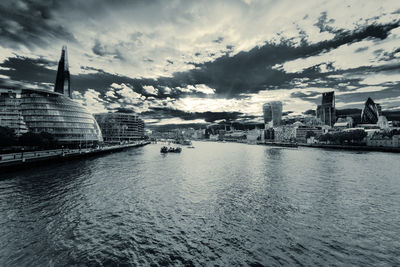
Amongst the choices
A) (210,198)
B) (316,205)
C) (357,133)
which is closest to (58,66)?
(210,198)

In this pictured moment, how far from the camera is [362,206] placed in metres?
20.2

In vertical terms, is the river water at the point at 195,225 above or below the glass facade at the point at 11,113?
below

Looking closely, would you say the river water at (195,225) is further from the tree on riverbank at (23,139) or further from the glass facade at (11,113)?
the glass facade at (11,113)

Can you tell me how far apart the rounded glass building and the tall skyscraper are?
183 feet

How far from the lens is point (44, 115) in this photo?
79.6 metres

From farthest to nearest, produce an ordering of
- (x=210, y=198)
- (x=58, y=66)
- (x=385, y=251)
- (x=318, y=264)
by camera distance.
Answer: (x=58, y=66)
(x=210, y=198)
(x=385, y=251)
(x=318, y=264)

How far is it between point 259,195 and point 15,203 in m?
27.3

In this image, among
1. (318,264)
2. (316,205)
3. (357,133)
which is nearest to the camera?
(318,264)

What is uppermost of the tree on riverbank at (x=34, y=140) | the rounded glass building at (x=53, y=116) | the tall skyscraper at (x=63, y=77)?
the tall skyscraper at (x=63, y=77)

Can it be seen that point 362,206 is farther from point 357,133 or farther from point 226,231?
point 357,133

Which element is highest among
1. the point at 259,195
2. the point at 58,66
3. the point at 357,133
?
the point at 58,66

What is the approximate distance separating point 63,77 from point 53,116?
6969 centimetres

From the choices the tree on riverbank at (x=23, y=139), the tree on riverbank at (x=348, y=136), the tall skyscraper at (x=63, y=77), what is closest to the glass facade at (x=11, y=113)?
the tree on riverbank at (x=23, y=139)

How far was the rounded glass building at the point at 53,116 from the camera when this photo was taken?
78.4 meters
